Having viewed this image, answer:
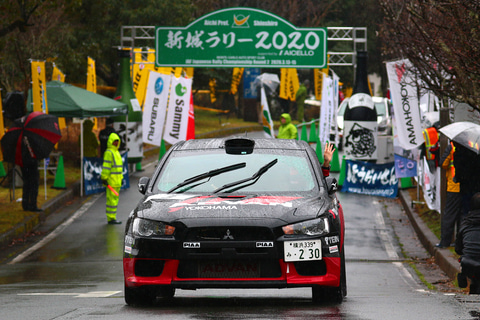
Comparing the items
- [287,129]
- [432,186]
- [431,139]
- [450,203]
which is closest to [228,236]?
[450,203]

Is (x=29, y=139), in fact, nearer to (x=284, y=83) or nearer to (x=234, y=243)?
(x=234, y=243)

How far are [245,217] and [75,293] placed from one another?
2.79 meters

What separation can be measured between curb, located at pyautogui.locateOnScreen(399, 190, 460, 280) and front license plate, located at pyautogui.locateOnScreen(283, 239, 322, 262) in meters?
4.46

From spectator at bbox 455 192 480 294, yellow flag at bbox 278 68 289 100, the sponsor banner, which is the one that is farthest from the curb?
yellow flag at bbox 278 68 289 100

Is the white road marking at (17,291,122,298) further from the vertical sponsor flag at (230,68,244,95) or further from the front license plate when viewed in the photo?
the vertical sponsor flag at (230,68,244,95)

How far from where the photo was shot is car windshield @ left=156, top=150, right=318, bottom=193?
25.4ft

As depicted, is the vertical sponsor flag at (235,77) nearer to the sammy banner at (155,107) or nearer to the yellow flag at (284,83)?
the yellow flag at (284,83)

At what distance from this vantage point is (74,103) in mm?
21266

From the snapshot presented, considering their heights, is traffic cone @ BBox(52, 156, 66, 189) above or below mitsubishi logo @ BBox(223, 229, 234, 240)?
below

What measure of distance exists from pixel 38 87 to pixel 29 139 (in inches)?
130

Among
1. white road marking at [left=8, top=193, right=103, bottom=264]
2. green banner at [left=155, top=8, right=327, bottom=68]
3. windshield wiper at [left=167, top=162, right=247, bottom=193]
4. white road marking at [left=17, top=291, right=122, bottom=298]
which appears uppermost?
green banner at [left=155, top=8, right=327, bottom=68]

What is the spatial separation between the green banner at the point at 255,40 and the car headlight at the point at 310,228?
1985cm

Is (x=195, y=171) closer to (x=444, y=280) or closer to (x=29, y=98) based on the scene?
(x=444, y=280)

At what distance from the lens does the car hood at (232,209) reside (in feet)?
22.7
